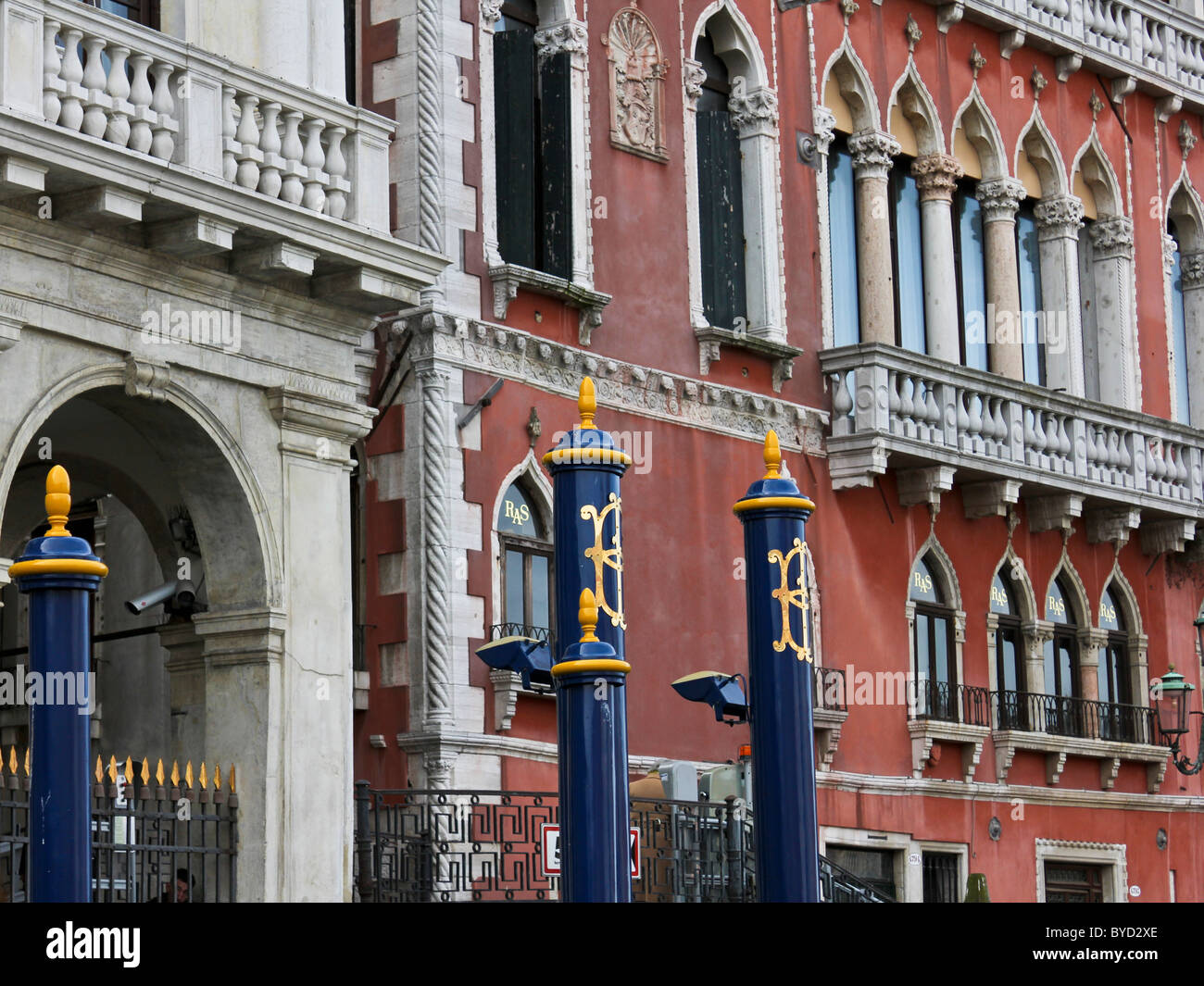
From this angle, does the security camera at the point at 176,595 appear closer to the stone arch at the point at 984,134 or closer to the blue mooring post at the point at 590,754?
the blue mooring post at the point at 590,754

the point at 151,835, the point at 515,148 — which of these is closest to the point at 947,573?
the point at 515,148

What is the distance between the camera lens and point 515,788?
19406mm

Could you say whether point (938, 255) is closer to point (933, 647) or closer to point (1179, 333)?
point (933, 647)

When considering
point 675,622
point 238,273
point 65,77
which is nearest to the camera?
point 65,77

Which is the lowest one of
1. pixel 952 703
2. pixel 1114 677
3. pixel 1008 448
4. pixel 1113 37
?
pixel 952 703

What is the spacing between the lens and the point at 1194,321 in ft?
93.8

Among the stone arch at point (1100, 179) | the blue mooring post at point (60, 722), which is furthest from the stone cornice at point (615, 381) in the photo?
the blue mooring post at point (60, 722)

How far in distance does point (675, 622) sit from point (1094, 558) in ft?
21.3

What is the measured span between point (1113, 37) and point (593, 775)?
1777 cm

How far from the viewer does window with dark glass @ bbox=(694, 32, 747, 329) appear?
22422 mm

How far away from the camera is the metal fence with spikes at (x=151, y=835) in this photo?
13930 millimetres

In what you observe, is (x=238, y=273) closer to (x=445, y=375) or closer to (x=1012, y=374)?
(x=445, y=375)

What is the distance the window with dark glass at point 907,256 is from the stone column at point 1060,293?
1.99 metres
